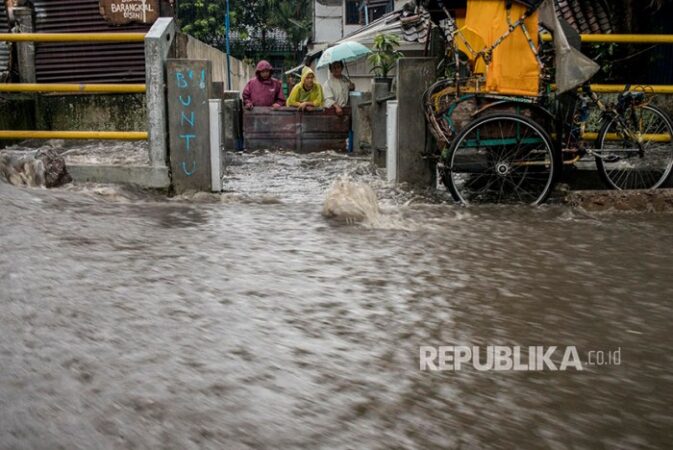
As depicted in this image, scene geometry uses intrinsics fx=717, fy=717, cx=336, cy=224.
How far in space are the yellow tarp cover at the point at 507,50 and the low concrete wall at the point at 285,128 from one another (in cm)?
584

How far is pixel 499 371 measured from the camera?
2.71 m

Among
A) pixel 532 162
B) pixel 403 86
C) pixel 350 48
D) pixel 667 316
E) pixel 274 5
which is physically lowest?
pixel 667 316

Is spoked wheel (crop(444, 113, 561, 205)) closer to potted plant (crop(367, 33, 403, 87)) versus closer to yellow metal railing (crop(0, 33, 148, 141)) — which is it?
yellow metal railing (crop(0, 33, 148, 141))

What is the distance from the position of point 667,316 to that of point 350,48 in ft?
43.4

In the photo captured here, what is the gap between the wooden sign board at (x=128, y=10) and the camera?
42.1 ft

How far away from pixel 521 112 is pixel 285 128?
241 inches

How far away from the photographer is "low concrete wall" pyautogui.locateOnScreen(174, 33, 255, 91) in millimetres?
13922

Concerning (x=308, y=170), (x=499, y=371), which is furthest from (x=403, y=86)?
(x=499, y=371)

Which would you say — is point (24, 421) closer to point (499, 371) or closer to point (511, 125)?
point (499, 371)

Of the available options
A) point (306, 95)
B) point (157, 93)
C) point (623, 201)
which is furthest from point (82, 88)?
point (306, 95)

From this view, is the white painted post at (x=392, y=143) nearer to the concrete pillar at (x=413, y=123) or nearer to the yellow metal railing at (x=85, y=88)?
the concrete pillar at (x=413, y=123)

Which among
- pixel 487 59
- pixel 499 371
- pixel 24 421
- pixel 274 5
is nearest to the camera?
pixel 24 421

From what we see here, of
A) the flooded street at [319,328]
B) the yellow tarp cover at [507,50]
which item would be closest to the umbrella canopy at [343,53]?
the yellow tarp cover at [507,50]

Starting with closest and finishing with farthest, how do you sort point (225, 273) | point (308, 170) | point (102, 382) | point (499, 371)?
1. point (102, 382)
2. point (499, 371)
3. point (225, 273)
4. point (308, 170)
